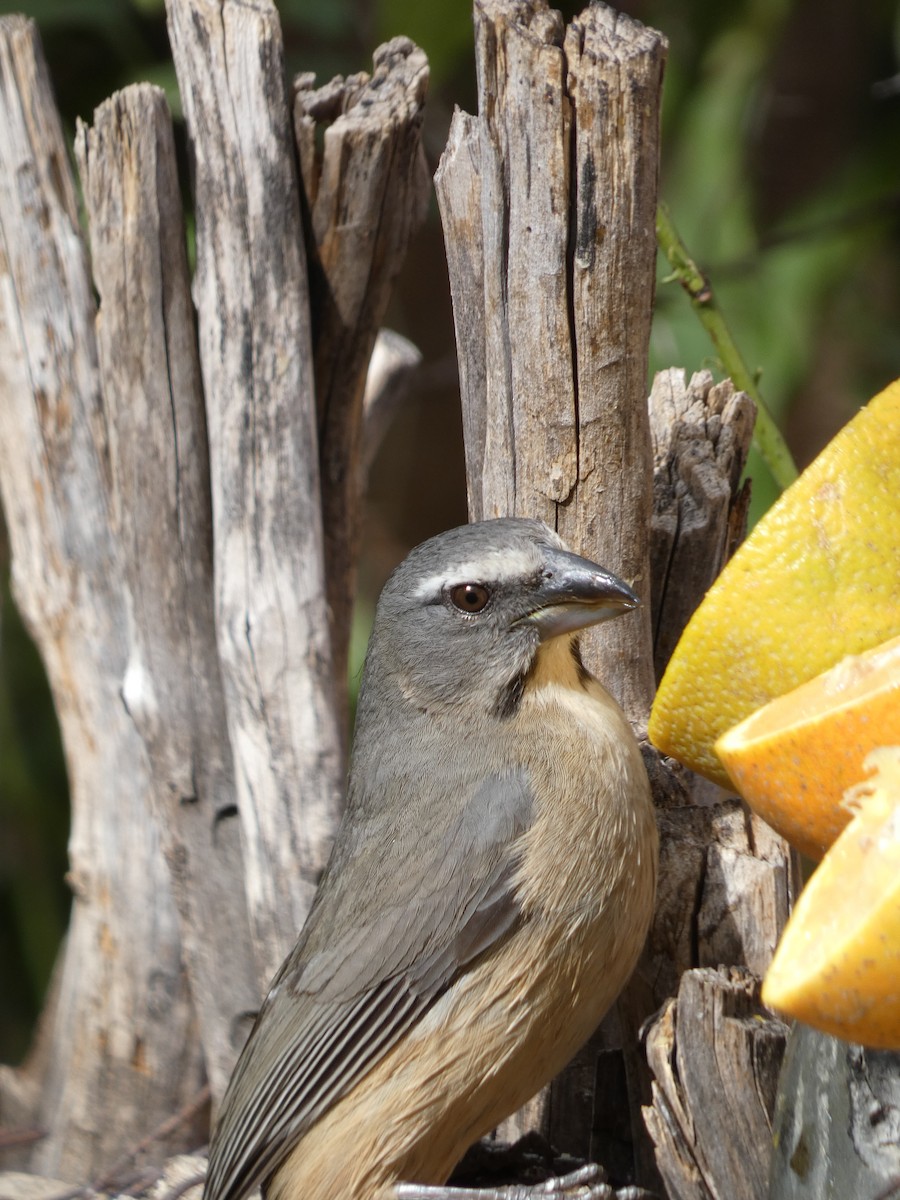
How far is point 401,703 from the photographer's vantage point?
7.10 ft

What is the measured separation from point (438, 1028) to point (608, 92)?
51.9 inches

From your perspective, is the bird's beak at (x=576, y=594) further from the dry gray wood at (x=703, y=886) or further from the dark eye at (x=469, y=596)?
the dry gray wood at (x=703, y=886)

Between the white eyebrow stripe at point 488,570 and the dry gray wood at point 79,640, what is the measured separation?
0.83 m

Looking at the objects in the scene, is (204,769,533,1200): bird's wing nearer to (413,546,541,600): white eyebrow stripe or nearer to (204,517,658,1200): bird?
Answer: (204,517,658,1200): bird

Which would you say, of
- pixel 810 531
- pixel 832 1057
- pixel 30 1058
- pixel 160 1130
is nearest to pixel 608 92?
pixel 810 531

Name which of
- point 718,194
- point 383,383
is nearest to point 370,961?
point 383,383

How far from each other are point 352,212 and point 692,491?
0.79 metres

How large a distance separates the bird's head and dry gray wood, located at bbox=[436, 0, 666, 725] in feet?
0.34

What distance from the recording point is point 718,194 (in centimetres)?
408

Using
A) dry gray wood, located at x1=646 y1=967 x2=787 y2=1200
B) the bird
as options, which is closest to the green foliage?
the bird

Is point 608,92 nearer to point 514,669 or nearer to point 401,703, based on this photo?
point 514,669

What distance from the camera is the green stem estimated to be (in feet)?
7.62

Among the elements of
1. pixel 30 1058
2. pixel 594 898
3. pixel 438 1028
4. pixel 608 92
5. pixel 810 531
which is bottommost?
pixel 30 1058

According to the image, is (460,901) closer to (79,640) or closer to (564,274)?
(564,274)
